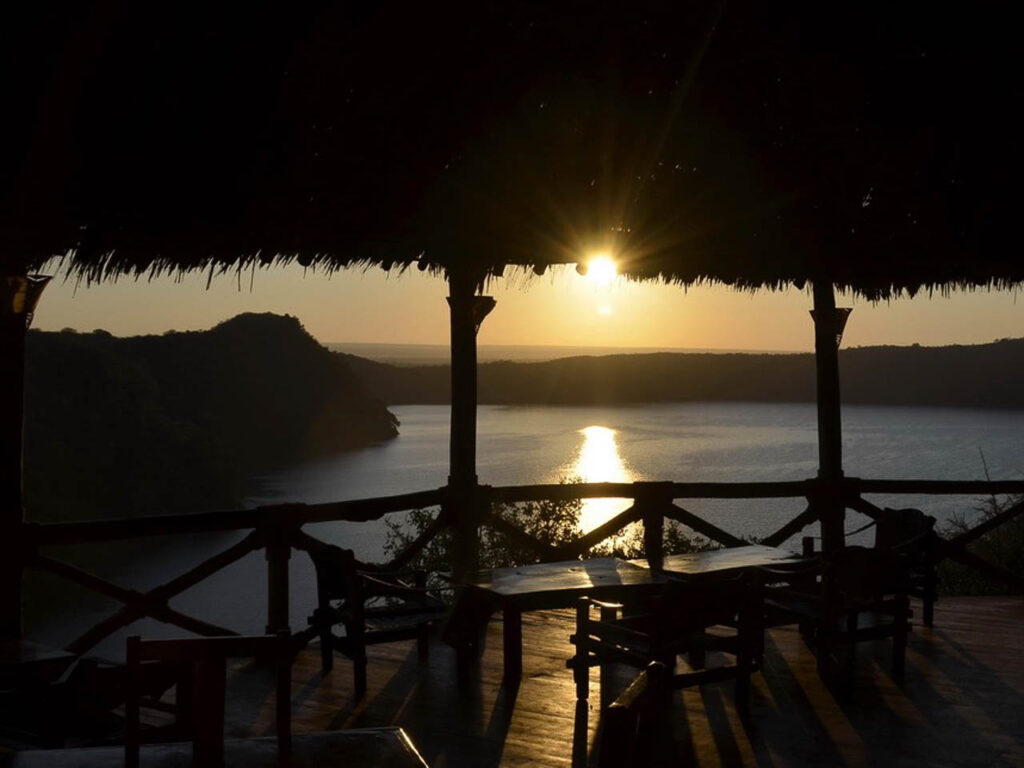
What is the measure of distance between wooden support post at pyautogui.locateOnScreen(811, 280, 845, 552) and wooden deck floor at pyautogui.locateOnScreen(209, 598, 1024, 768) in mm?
1286

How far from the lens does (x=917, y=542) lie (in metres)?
5.81

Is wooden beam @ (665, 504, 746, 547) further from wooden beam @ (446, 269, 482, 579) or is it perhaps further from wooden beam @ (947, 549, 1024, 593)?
wooden beam @ (947, 549, 1024, 593)

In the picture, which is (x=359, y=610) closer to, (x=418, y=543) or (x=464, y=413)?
(x=418, y=543)

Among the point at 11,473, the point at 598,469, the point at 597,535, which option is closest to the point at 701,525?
the point at 597,535

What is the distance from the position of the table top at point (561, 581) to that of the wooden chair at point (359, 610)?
0.32 m

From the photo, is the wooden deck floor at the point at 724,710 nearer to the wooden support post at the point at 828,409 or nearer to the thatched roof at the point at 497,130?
the wooden support post at the point at 828,409

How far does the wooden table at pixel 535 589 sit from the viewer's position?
489 centimetres

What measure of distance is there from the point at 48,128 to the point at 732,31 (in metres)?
2.49

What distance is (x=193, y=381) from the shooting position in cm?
Result: 7175

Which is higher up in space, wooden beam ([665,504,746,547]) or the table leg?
wooden beam ([665,504,746,547])

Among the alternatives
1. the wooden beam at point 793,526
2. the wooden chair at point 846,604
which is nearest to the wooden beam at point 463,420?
the wooden beam at point 793,526

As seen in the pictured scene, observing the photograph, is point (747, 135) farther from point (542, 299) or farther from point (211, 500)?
point (211, 500)

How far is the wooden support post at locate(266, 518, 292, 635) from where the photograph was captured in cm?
568

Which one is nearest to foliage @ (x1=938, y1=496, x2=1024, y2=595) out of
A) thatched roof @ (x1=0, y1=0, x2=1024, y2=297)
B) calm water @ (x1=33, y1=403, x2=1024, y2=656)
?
thatched roof @ (x1=0, y1=0, x2=1024, y2=297)
